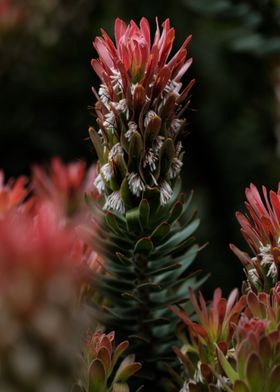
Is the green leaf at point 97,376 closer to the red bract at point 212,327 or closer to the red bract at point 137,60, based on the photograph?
the red bract at point 212,327

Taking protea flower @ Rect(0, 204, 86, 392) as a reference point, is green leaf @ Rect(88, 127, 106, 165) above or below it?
above

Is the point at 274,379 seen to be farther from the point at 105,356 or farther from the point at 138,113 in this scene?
the point at 138,113

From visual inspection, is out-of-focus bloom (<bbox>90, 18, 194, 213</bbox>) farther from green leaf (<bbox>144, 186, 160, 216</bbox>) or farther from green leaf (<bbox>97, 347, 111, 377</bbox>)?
green leaf (<bbox>97, 347, 111, 377</bbox>)

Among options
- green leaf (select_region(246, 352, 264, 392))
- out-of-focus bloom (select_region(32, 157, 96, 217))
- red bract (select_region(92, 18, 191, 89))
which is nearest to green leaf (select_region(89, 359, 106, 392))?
green leaf (select_region(246, 352, 264, 392))

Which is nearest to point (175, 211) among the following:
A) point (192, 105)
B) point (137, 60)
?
point (137, 60)

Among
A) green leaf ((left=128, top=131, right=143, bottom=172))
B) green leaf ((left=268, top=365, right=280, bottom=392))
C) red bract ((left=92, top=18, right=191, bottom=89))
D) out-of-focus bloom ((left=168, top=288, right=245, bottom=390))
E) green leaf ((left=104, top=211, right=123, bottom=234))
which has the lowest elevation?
green leaf ((left=268, top=365, right=280, bottom=392))

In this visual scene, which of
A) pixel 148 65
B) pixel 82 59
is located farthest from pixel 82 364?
pixel 82 59

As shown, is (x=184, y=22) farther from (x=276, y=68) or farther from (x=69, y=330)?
(x=69, y=330)
